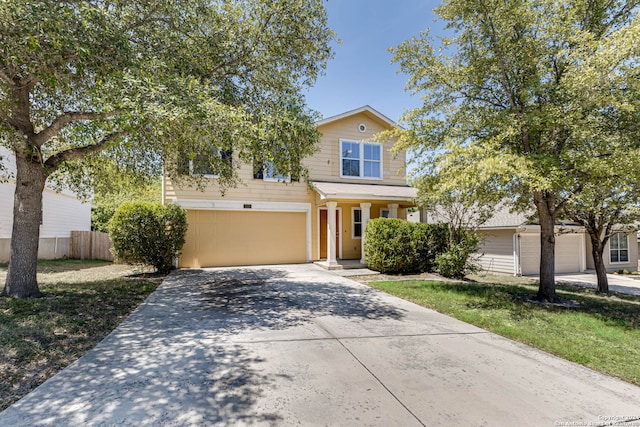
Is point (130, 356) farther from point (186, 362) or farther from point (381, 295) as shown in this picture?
point (381, 295)

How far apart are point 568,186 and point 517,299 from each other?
3216 mm

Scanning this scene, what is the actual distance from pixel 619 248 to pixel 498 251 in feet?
27.0

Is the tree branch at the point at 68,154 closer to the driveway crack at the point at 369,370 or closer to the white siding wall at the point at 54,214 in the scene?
the driveway crack at the point at 369,370

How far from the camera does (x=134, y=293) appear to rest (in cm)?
778

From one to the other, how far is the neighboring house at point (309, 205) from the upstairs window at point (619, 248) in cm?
1207

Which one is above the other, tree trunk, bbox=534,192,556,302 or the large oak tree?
the large oak tree

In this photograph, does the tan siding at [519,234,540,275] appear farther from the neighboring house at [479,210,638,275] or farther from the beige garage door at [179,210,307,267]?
the beige garage door at [179,210,307,267]

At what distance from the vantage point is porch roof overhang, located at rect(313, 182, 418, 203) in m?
12.0

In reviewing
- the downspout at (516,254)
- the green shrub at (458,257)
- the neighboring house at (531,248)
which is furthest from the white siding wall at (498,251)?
the green shrub at (458,257)

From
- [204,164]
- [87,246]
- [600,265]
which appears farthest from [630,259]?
[87,246]

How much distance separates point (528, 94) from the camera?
23.2 feet

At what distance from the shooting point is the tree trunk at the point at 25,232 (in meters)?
6.57

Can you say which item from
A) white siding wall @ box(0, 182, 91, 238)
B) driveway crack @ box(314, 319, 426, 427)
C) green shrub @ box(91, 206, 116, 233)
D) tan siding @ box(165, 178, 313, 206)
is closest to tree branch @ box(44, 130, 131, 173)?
tan siding @ box(165, 178, 313, 206)

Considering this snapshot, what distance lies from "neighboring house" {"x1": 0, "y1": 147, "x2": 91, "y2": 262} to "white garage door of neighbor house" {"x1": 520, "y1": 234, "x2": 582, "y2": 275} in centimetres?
1862
